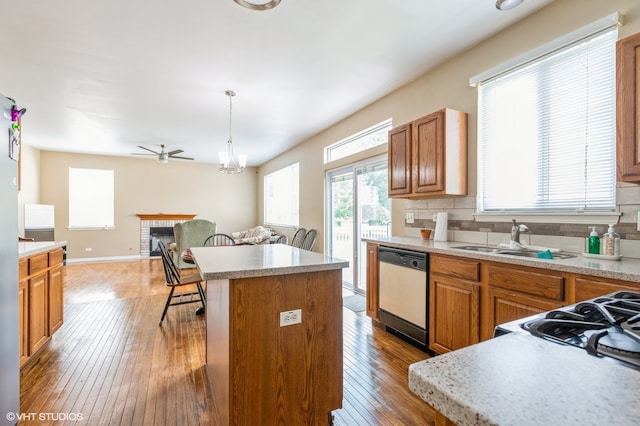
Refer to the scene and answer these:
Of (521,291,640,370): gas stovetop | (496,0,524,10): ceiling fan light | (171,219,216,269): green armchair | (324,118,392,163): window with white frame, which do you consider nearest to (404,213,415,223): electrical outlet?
(324,118,392,163): window with white frame

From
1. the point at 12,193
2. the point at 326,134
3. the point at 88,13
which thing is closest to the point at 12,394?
the point at 12,193

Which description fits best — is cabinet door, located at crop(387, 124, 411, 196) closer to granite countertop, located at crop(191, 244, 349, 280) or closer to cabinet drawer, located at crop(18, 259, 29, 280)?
granite countertop, located at crop(191, 244, 349, 280)

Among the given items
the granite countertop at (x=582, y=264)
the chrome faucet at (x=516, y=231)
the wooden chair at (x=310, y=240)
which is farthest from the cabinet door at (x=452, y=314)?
the wooden chair at (x=310, y=240)

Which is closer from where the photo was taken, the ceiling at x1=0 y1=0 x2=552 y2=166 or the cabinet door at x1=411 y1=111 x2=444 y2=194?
the ceiling at x1=0 y1=0 x2=552 y2=166

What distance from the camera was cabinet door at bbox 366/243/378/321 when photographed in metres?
3.24

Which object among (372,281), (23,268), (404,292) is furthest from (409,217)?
(23,268)

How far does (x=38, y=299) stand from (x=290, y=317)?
2.33 metres

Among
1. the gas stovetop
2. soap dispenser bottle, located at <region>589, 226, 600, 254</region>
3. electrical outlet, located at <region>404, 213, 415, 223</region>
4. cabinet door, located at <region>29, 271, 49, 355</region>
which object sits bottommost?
cabinet door, located at <region>29, 271, 49, 355</region>

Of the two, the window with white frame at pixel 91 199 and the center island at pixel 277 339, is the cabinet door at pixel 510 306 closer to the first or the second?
the center island at pixel 277 339

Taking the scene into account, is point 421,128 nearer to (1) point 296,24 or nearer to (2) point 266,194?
(1) point 296,24

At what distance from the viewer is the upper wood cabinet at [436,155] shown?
2768 mm

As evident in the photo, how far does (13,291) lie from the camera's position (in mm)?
1757

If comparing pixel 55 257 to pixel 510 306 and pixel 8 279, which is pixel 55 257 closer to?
pixel 8 279

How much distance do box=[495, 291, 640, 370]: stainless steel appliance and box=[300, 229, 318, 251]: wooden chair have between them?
4842mm
